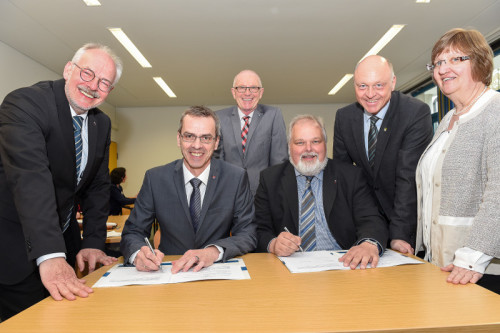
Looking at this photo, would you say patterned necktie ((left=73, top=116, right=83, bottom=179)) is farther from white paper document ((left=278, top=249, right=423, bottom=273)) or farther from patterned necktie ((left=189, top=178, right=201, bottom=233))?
white paper document ((left=278, top=249, right=423, bottom=273))

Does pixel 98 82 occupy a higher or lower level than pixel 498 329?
higher

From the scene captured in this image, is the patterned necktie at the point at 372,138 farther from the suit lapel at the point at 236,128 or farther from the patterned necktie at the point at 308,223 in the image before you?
the suit lapel at the point at 236,128

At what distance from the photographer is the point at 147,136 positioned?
38.1 ft

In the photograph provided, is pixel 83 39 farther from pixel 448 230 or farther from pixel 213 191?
pixel 448 230

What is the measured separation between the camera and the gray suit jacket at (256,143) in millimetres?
3074

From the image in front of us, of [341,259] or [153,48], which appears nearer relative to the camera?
[341,259]

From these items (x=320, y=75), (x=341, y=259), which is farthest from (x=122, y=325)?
(x=320, y=75)

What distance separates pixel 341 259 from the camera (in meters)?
1.66

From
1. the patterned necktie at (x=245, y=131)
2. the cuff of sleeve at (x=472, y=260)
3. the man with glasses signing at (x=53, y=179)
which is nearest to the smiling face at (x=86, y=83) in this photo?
the man with glasses signing at (x=53, y=179)

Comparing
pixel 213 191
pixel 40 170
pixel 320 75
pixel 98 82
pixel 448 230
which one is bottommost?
pixel 448 230

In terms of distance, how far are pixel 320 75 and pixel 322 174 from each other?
6.28 metres

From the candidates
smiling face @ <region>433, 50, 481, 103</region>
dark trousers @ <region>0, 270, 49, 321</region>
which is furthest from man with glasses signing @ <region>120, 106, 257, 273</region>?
smiling face @ <region>433, 50, 481, 103</region>

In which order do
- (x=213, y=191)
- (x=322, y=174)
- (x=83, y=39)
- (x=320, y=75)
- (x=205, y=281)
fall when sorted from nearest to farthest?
(x=205, y=281), (x=213, y=191), (x=322, y=174), (x=83, y=39), (x=320, y=75)

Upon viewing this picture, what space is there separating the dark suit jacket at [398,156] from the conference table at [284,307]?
0.78 metres
